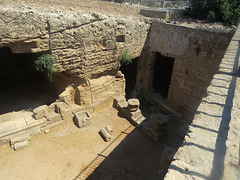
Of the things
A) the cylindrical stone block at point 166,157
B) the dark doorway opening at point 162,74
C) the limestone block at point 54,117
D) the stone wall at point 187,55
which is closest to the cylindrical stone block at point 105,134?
the limestone block at point 54,117

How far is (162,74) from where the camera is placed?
1199cm

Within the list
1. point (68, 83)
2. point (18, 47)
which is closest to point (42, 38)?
point (18, 47)

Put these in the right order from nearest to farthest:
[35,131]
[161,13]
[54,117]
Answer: [35,131] → [54,117] → [161,13]

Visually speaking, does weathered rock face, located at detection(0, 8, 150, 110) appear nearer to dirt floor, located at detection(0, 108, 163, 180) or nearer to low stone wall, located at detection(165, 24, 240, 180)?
dirt floor, located at detection(0, 108, 163, 180)

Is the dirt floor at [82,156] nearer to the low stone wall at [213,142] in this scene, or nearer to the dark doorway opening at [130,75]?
the low stone wall at [213,142]

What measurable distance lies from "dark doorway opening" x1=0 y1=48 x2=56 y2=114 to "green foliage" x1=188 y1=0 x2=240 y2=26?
9673mm

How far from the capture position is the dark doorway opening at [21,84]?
8.51 meters

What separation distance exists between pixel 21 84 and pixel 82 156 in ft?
21.9

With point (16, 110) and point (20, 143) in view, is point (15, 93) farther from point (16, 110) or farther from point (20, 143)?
point (20, 143)

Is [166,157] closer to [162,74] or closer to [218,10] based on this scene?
[162,74]

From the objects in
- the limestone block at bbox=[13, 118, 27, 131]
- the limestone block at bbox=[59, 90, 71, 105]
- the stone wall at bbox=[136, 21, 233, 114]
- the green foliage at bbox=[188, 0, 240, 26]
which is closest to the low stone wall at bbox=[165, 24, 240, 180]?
the stone wall at bbox=[136, 21, 233, 114]

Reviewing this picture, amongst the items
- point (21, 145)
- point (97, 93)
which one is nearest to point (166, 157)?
point (97, 93)

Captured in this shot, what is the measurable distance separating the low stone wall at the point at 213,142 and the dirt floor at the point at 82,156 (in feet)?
13.6

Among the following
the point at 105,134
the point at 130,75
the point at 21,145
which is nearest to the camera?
the point at 21,145
